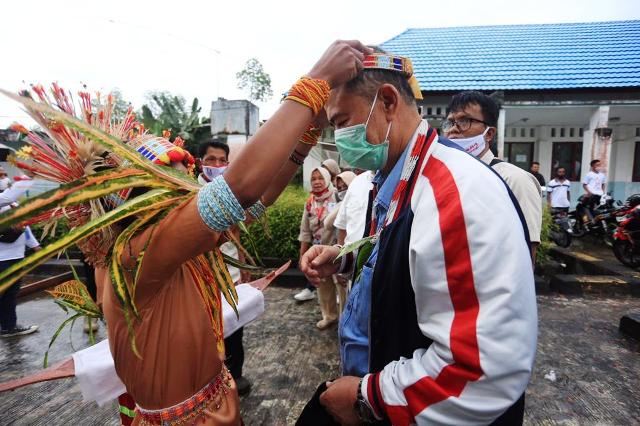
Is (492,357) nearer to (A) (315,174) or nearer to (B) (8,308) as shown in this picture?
(A) (315,174)

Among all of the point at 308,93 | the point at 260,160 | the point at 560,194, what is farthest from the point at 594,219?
the point at 260,160

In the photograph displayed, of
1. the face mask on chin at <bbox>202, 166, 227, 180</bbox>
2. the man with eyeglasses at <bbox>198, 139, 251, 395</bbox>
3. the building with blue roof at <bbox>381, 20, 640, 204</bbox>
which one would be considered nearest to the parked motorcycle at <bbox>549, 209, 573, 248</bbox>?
the building with blue roof at <bbox>381, 20, 640, 204</bbox>

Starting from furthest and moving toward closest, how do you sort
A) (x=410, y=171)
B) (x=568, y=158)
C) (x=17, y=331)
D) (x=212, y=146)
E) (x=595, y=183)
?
(x=568, y=158) < (x=595, y=183) < (x=17, y=331) < (x=212, y=146) < (x=410, y=171)

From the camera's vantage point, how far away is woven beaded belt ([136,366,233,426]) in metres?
1.37

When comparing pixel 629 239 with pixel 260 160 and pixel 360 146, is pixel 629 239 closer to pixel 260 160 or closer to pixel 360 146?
pixel 360 146

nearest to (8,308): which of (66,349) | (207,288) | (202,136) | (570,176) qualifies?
(66,349)

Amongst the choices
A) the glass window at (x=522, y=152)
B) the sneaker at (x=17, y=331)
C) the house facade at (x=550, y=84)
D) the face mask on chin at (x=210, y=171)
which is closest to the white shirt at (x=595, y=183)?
the house facade at (x=550, y=84)

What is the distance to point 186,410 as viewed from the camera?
139cm

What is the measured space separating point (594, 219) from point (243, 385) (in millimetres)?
8606

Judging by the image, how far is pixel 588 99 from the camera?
9680 millimetres

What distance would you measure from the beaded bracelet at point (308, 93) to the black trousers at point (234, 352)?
2665 millimetres

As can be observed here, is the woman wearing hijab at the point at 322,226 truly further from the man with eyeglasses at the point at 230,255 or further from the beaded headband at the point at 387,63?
the beaded headband at the point at 387,63

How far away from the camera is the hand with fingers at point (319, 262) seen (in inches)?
68.6

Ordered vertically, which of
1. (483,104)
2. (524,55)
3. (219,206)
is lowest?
(219,206)
